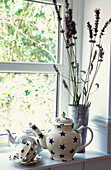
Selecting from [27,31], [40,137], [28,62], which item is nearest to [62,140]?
[40,137]

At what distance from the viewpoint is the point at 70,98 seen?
233cm

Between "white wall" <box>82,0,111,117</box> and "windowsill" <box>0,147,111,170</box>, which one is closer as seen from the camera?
"windowsill" <box>0,147,111,170</box>

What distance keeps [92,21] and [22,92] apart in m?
0.73

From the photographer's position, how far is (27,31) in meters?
2.16

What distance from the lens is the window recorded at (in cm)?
210

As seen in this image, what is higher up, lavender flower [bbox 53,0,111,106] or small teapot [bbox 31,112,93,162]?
lavender flower [bbox 53,0,111,106]

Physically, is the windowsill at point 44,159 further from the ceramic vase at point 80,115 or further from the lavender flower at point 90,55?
the lavender flower at point 90,55

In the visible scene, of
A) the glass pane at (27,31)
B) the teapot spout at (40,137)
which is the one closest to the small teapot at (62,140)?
the teapot spout at (40,137)

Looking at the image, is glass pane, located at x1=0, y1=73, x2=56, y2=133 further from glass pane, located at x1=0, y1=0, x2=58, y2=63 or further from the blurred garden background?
glass pane, located at x1=0, y1=0, x2=58, y2=63

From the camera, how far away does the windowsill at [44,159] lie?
1.78m

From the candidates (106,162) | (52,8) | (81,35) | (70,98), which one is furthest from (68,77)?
(106,162)

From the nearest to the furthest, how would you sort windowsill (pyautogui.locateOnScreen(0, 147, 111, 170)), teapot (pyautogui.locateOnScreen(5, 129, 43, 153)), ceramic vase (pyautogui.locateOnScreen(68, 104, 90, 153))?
windowsill (pyautogui.locateOnScreen(0, 147, 111, 170)) → teapot (pyautogui.locateOnScreen(5, 129, 43, 153)) → ceramic vase (pyautogui.locateOnScreen(68, 104, 90, 153))

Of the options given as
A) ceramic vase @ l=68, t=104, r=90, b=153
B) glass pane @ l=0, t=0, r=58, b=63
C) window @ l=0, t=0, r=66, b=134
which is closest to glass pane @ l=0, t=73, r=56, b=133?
window @ l=0, t=0, r=66, b=134

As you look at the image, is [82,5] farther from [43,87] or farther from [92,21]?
[43,87]
